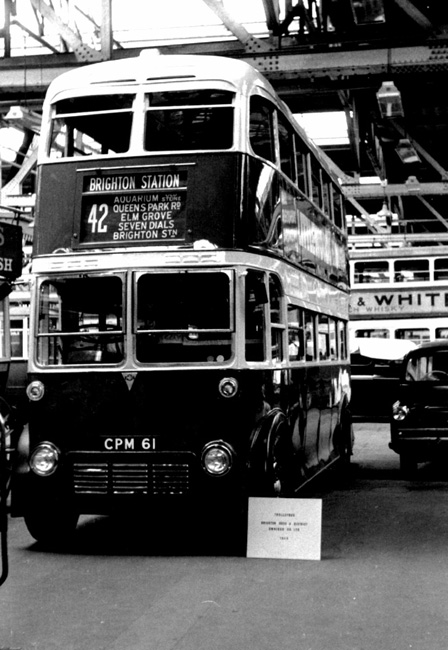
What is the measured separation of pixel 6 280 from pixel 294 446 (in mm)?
5149

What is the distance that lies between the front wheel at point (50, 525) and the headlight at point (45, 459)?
0.32 m

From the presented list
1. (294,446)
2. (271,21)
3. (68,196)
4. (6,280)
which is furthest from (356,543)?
(271,21)

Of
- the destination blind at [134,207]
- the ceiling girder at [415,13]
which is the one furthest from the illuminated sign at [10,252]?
the ceiling girder at [415,13]

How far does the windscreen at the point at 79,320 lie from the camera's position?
914 cm

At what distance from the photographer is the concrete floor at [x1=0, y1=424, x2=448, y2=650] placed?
601 cm

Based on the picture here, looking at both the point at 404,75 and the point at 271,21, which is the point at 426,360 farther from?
the point at 271,21

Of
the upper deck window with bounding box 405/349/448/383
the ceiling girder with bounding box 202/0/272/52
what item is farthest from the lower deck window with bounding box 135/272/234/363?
the ceiling girder with bounding box 202/0/272/52

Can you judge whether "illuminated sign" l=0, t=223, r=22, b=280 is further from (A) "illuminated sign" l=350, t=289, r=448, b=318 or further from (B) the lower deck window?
(A) "illuminated sign" l=350, t=289, r=448, b=318

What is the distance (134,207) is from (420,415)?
568 centimetres

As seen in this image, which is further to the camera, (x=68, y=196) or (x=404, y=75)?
(x=404, y=75)

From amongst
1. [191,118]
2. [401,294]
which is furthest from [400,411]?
[401,294]

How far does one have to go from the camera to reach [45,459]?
8.91 meters

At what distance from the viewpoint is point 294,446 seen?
10.8 meters

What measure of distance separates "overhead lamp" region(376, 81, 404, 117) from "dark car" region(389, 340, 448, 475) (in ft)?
13.1
